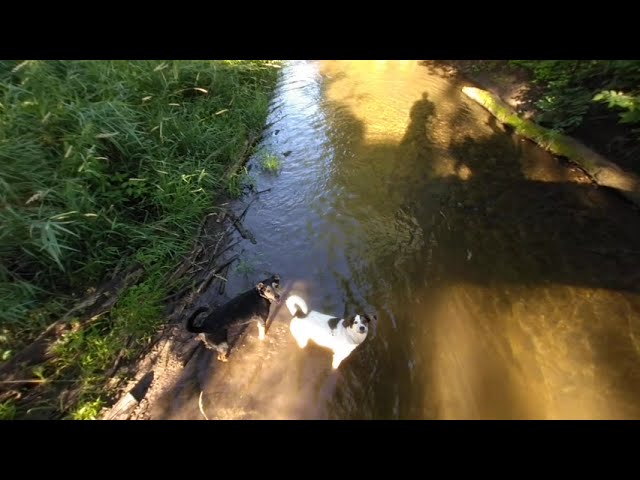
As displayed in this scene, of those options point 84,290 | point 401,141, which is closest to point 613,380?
point 401,141

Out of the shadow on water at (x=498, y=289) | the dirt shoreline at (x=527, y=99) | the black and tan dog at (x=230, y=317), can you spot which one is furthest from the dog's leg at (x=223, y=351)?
the dirt shoreline at (x=527, y=99)

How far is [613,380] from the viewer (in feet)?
11.1

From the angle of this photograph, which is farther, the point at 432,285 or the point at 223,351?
the point at 432,285

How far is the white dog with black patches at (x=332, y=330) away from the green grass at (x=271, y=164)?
383 cm

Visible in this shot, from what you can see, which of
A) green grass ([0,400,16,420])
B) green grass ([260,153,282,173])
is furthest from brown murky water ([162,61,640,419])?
green grass ([0,400,16,420])

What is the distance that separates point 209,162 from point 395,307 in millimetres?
4430

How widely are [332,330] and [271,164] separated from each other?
437 centimetres

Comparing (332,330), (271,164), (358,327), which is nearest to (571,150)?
(271,164)

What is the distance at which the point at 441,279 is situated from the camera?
14.5 feet

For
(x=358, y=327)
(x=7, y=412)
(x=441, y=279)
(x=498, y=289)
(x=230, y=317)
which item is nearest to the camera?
(x=7, y=412)

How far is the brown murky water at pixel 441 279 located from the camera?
3.30 metres

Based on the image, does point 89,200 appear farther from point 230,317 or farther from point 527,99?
point 527,99

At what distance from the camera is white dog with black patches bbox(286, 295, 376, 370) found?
3.32 meters

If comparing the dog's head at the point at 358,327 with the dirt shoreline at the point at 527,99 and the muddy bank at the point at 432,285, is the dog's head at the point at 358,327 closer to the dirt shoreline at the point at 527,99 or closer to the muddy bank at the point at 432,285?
the muddy bank at the point at 432,285
